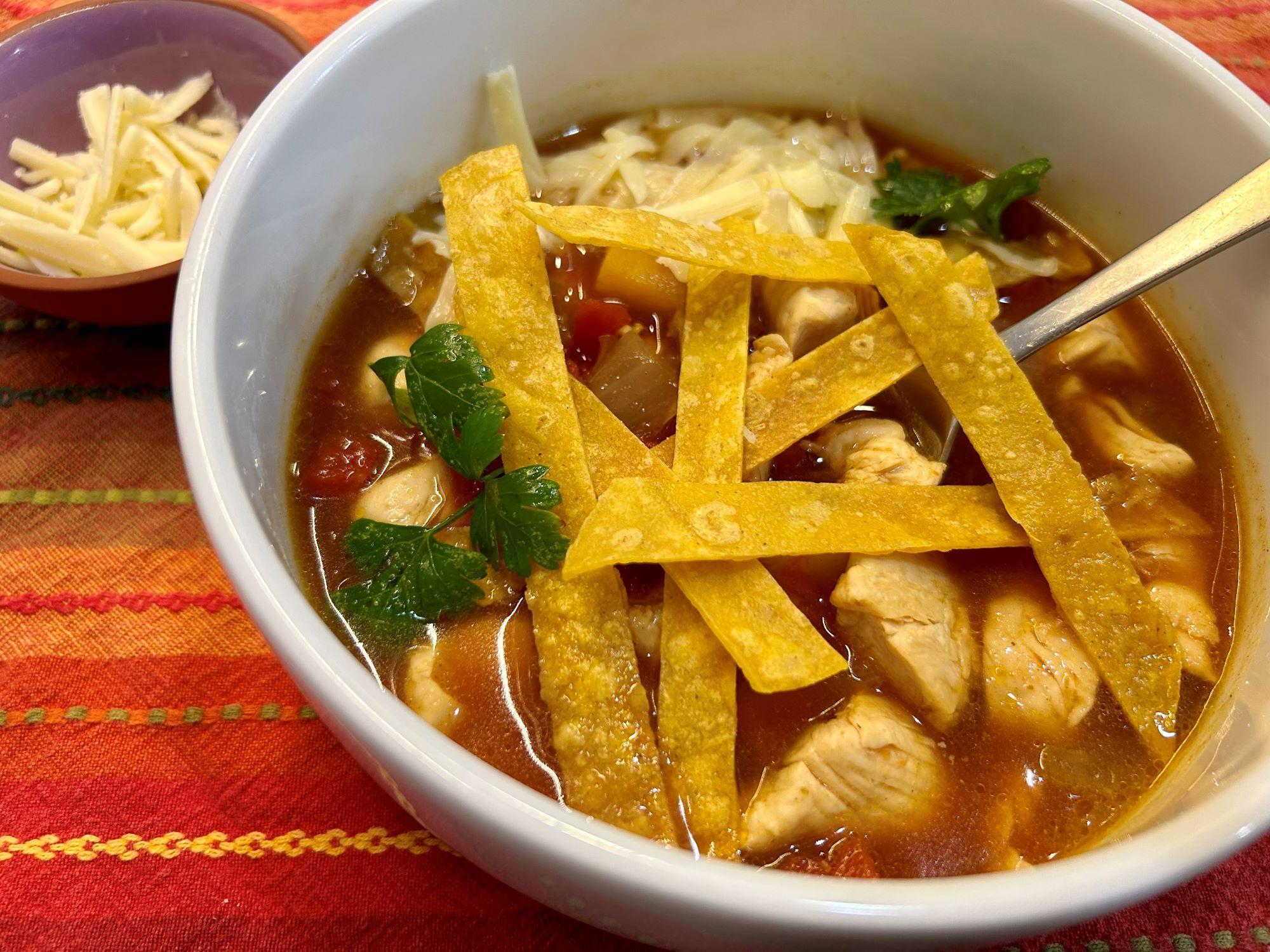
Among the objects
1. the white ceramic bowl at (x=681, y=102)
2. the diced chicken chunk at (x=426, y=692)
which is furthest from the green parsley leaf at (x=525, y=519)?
the white ceramic bowl at (x=681, y=102)

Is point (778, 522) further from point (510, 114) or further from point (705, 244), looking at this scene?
point (510, 114)

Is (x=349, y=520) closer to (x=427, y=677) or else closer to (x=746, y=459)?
(x=427, y=677)

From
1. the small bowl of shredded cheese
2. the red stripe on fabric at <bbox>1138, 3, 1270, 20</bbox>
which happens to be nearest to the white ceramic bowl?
the small bowl of shredded cheese

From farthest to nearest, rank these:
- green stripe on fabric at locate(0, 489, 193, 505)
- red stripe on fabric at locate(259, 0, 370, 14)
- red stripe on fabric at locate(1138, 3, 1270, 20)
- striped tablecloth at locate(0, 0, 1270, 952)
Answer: red stripe on fabric at locate(1138, 3, 1270, 20), red stripe on fabric at locate(259, 0, 370, 14), green stripe on fabric at locate(0, 489, 193, 505), striped tablecloth at locate(0, 0, 1270, 952)

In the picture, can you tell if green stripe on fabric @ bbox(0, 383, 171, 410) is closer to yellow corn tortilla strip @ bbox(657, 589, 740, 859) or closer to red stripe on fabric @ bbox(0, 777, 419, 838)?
red stripe on fabric @ bbox(0, 777, 419, 838)

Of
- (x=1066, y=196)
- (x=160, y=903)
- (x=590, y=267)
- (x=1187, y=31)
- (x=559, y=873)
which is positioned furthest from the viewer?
(x=1187, y=31)

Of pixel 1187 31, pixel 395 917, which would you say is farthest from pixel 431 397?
pixel 1187 31
